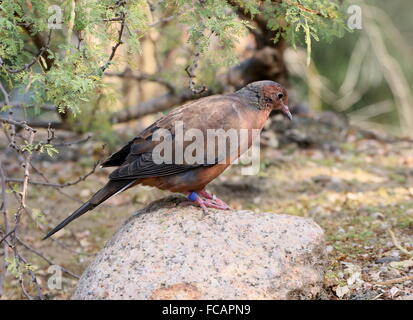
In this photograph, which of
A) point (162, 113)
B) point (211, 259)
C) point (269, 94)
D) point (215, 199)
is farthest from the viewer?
point (162, 113)

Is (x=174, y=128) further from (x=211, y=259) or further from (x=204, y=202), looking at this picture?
(x=211, y=259)

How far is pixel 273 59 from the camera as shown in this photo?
21.8ft

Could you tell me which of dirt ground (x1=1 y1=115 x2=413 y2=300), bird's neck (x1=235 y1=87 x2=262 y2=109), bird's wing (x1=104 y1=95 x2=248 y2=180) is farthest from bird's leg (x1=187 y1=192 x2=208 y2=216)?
dirt ground (x1=1 y1=115 x2=413 y2=300)

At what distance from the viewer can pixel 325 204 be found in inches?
214

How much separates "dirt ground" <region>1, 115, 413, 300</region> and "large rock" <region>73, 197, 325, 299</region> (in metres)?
0.31

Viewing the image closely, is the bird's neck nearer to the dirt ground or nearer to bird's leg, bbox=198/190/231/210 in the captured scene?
bird's leg, bbox=198/190/231/210

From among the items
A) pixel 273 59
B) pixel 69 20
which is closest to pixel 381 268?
pixel 69 20

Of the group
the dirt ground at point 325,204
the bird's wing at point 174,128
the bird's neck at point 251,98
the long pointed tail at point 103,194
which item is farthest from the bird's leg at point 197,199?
the dirt ground at point 325,204

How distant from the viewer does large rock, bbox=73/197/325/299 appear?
130 inches

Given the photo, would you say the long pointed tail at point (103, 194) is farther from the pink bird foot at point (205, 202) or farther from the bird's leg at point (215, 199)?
the bird's leg at point (215, 199)

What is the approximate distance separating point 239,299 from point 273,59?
385 centimetres

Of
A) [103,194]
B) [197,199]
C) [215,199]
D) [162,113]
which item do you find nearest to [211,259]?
[197,199]

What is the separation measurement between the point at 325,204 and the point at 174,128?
191 centimetres
